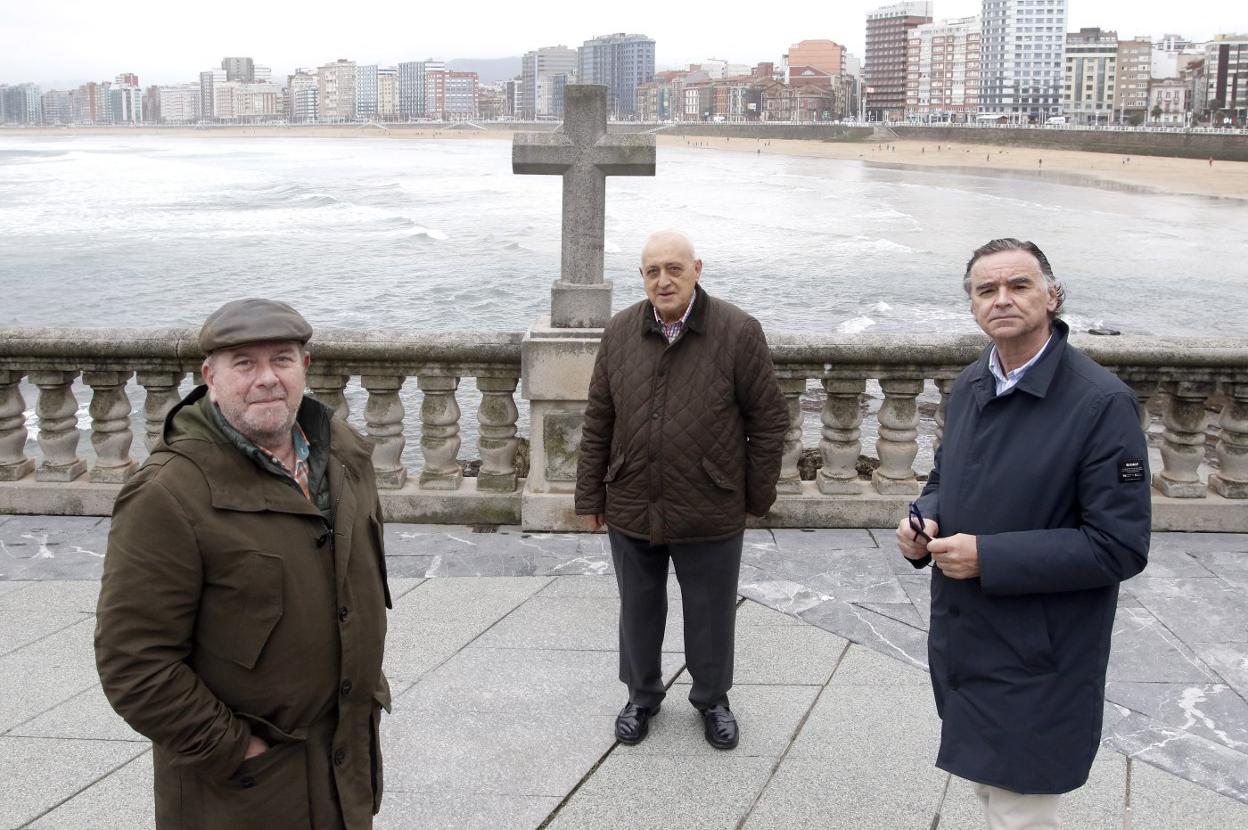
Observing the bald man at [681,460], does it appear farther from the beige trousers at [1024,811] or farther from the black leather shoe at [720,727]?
the beige trousers at [1024,811]

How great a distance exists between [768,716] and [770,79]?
19914 centimetres

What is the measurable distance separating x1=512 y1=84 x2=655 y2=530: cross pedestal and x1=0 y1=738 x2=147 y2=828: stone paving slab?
2.74m

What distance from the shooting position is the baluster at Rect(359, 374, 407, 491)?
6.43 metres

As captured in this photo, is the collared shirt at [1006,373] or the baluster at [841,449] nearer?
the collared shirt at [1006,373]

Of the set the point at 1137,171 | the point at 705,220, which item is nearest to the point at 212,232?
the point at 705,220

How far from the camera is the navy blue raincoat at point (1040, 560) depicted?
2.66 meters

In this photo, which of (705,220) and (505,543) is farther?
(705,220)

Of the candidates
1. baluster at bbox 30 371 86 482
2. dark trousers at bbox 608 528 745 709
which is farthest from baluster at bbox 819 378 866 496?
baluster at bbox 30 371 86 482

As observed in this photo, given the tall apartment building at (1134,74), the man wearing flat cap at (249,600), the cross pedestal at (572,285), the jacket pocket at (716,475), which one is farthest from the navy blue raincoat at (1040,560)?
the tall apartment building at (1134,74)

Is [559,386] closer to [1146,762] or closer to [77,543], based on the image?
[77,543]

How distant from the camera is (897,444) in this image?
21.2 ft

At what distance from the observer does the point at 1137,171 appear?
274ft

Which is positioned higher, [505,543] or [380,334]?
[380,334]

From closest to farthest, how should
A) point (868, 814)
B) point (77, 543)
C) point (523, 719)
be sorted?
1. point (868, 814)
2. point (523, 719)
3. point (77, 543)
